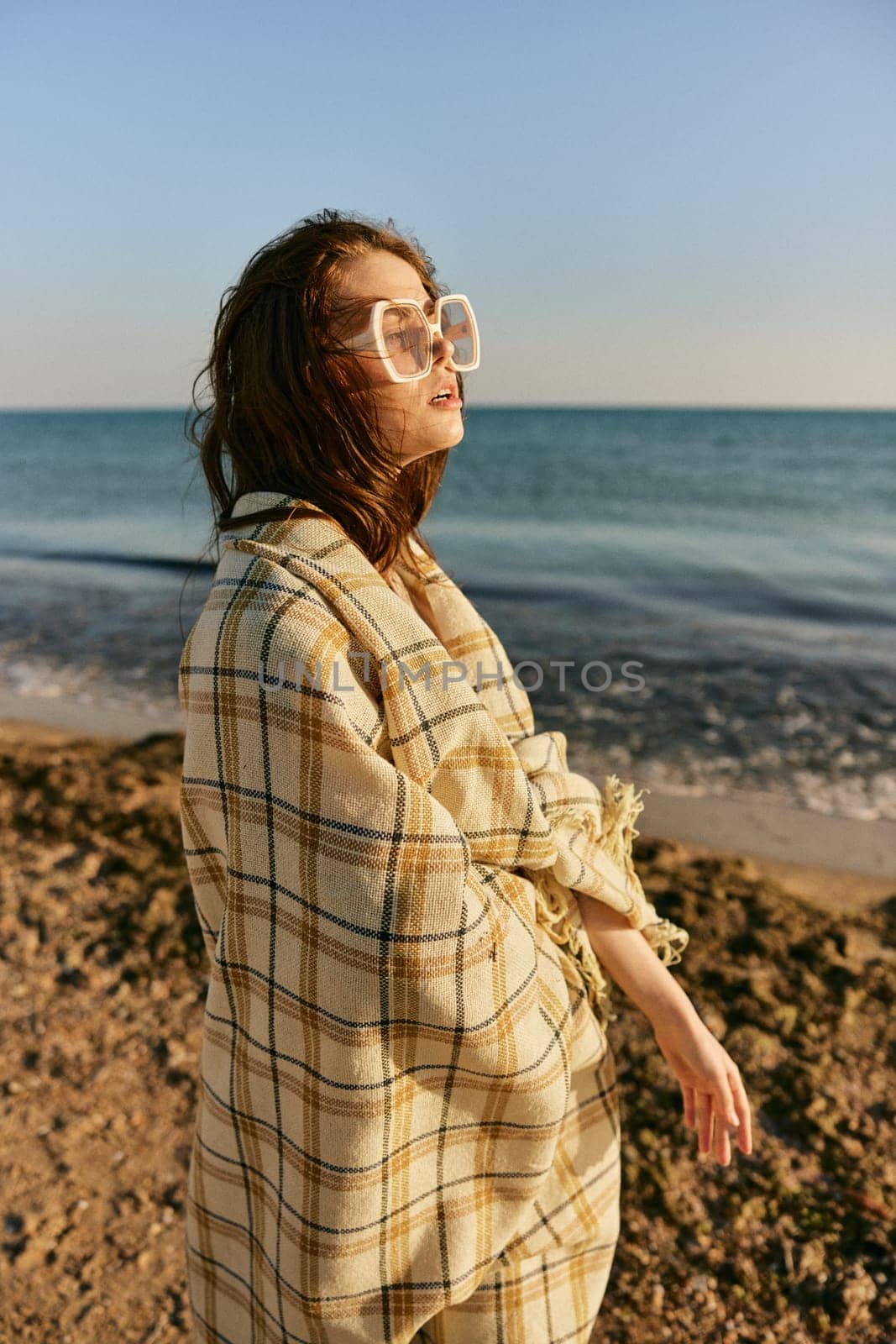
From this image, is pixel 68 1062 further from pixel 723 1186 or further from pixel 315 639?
pixel 315 639

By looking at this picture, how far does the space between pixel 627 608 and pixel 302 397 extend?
8.83 meters

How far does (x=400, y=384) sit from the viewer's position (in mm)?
1357

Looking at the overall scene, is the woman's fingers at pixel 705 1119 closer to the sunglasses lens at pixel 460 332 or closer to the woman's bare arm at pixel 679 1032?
the woman's bare arm at pixel 679 1032

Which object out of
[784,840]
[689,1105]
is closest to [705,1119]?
[689,1105]

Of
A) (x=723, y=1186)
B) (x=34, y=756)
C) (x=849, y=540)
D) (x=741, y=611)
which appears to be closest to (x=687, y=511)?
(x=849, y=540)

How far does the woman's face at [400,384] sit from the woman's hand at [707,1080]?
0.94 m

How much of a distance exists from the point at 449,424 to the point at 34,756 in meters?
4.31

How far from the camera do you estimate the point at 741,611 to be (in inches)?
377

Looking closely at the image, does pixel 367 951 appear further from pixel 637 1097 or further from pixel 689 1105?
pixel 637 1097

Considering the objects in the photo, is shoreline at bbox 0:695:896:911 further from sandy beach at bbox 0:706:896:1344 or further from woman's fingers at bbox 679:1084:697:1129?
woman's fingers at bbox 679:1084:697:1129

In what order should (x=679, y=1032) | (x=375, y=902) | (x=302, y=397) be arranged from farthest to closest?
(x=679, y=1032)
(x=302, y=397)
(x=375, y=902)

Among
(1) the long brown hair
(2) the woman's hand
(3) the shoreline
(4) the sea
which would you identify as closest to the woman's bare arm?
(2) the woman's hand

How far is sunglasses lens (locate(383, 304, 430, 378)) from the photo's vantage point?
4.45 feet

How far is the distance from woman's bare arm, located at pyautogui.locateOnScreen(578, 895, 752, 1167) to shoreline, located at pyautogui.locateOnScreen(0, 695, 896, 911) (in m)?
2.38
